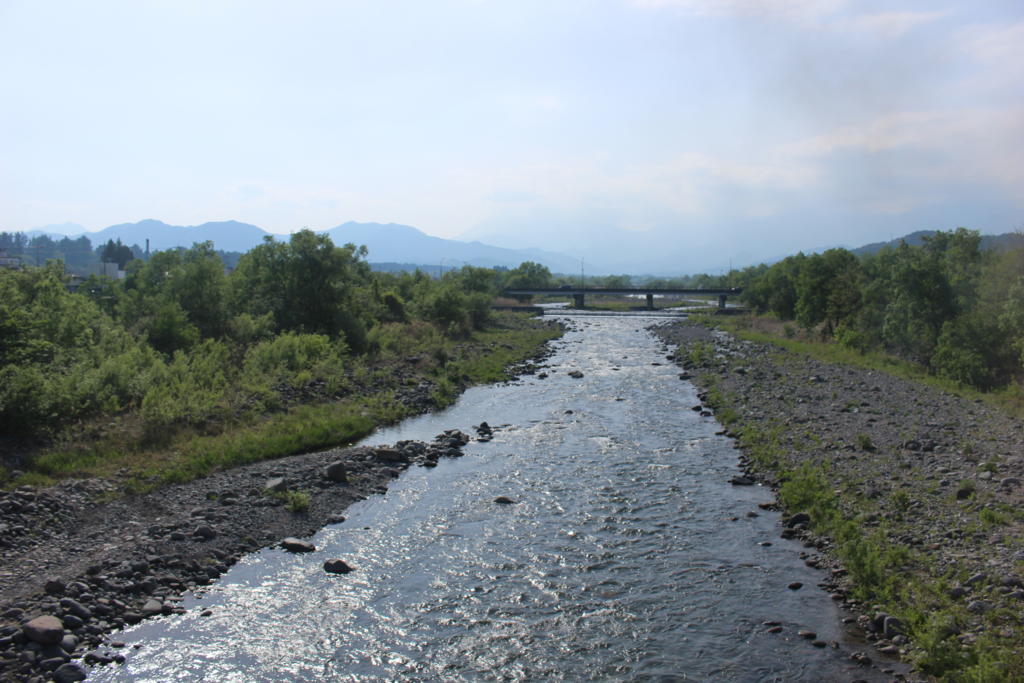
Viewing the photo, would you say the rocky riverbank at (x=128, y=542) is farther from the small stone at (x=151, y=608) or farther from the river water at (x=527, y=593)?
the river water at (x=527, y=593)

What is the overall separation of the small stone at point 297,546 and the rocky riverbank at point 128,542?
35 centimetres

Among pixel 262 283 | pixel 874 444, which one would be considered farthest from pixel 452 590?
pixel 262 283

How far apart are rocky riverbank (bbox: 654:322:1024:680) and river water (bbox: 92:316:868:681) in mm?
1009

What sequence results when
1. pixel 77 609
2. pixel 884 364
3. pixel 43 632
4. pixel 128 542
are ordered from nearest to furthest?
pixel 43 632 < pixel 77 609 < pixel 128 542 < pixel 884 364

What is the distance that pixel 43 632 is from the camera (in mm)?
12078

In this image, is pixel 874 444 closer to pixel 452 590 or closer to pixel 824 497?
pixel 824 497

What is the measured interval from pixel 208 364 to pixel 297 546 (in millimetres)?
18161

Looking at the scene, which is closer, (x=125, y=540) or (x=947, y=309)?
(x=125, y=540)

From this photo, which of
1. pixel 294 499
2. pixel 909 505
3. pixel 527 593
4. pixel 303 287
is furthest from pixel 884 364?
pixel 303 287

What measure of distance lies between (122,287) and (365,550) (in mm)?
46626

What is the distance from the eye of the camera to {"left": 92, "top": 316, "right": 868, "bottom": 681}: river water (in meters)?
12.1

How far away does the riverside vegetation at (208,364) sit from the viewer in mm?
22094

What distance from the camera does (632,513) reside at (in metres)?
19.4

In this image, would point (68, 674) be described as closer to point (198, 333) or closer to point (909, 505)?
point (909, 505)
